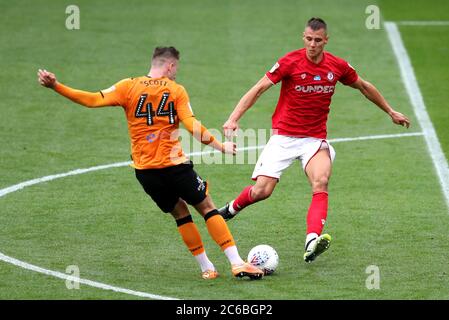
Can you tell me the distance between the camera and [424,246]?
466 inches

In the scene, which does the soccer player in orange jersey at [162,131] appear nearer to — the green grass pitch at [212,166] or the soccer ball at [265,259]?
the soccer ball at [265,259]

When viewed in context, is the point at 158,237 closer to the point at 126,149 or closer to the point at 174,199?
the point at 174,199

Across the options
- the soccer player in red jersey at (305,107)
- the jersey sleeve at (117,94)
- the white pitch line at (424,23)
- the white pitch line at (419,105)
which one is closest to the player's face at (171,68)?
the jersey sleeve at (117,94)

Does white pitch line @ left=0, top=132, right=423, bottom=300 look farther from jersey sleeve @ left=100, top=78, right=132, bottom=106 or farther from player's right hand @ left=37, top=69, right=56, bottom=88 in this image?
player's right hand @ left=37, top=69, right=56, bottom=88

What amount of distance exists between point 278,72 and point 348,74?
2.72 ft

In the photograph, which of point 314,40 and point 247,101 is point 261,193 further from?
point 314,40

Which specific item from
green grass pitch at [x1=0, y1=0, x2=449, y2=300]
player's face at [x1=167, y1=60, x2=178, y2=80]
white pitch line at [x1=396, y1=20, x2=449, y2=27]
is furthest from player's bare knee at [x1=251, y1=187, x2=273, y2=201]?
white pitch line at [x1=396, y1=20, x2=449, y2=27]

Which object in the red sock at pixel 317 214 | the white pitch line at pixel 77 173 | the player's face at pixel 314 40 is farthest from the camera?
the player's face at pixel 314 40

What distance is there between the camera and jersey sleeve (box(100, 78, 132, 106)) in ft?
34.1

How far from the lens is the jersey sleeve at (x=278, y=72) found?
450 inches

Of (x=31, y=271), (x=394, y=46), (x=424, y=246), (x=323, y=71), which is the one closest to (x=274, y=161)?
(x=323, y=71)

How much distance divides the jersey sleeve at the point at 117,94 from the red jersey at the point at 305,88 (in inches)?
69.2

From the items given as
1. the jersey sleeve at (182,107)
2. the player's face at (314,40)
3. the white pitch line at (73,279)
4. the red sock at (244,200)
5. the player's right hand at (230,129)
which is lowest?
the white pitch line at (73,279)

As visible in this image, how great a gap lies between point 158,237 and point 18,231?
5.26 ft
